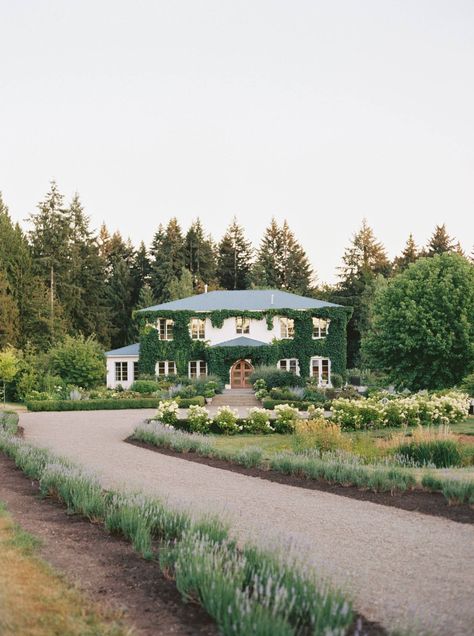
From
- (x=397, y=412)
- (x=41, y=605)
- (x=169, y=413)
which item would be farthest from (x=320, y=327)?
(x=41, y=605)

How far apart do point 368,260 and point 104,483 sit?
180 ft

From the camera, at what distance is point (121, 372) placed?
43.3m

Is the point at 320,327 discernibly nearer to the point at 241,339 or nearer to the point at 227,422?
the point at 241,339

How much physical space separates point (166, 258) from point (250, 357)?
985 inches

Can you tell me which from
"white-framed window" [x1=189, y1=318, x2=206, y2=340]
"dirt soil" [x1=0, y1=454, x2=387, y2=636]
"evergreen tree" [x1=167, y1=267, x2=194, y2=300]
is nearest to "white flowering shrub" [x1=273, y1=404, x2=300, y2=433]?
"dirt soil" [x1=0, y1=454, x2=387, y2=636]

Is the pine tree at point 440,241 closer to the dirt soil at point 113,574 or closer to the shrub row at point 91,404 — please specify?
the shrub row at point 91,404

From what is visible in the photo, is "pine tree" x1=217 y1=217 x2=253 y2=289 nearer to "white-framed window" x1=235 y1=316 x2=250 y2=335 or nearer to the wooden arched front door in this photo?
"white-framed window" x1=235 y1=316 x2=250 y2=335

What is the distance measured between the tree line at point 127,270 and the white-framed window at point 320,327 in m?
7.17

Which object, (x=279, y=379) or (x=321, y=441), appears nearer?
(x=321, y=441)

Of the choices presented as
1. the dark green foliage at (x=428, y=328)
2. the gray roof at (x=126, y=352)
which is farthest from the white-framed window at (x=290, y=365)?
the dark green foliage at (x=428, y=328)

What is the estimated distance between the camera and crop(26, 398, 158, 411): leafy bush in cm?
2844

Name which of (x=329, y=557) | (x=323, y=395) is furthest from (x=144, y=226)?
(x=329, y=557)

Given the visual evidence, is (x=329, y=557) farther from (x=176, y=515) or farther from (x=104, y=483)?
(x=104, y=483)

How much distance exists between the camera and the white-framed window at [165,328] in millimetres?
41625
